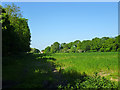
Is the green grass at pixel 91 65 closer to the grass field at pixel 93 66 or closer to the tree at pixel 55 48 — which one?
the grass field at pixel 93 66

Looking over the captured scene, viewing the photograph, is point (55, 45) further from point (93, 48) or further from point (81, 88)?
point (81, 88)

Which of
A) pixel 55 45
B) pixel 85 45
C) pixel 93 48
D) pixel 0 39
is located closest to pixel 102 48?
pixel 93 48

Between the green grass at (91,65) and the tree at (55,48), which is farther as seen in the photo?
the tree at (55,48)

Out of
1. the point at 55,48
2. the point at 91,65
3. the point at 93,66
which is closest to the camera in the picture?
the point at 93,66

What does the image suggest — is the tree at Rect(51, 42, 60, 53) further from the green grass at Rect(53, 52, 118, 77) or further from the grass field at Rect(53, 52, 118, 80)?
the grass field at Rect(53, 52, 118, 80)

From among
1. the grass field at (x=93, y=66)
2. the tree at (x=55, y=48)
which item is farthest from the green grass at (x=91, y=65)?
the tree at (x=55, y=48)

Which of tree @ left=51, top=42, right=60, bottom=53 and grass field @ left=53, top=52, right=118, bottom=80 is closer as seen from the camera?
grass field @ left=53, top=52, right=118, bottom=80

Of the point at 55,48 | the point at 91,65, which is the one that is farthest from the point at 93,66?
the point at 55,48

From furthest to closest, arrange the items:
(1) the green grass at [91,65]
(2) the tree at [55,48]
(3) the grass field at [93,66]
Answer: (2) the tree at [55,48] < (1) the green grass at [91,65] < (3) the grass field at [93,66]

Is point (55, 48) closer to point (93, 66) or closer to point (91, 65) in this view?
point (91, 65)

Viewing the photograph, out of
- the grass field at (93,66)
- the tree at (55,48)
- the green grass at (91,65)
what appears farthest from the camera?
the tree at (55,48)

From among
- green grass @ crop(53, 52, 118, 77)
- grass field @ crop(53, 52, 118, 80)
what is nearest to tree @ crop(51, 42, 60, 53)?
green grass @ crop(53, 52, 118, 77)

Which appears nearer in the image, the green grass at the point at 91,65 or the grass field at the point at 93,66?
the grass field at the point at 93,66

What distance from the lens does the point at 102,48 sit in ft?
279
